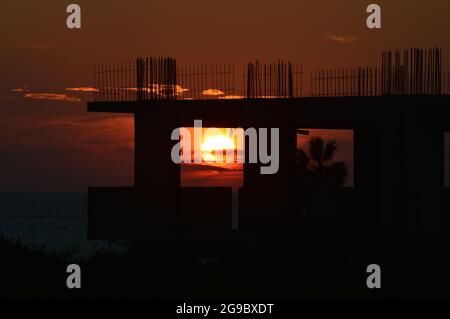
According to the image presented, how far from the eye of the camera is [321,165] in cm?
4797

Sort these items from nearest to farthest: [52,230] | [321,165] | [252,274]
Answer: [252,274] → [321,165] → [52,230]

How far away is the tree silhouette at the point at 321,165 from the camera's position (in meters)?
47.3

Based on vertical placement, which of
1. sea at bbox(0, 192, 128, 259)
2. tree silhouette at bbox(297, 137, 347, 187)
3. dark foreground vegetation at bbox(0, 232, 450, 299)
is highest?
tree silhouette at bbox(297, 137, 347, 187)

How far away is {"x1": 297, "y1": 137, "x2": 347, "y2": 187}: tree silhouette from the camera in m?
47.3

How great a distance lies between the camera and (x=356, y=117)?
30.0 m

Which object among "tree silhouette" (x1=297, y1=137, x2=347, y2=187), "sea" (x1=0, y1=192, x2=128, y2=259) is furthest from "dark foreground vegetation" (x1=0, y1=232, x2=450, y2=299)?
"sea" (x1=0, y1=192, x2=128, y2=259)

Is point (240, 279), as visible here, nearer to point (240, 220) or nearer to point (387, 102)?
point (387, 102)

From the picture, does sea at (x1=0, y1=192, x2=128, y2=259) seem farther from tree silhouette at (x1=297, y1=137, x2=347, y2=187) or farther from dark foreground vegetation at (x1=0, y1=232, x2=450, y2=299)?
dark foreground vegetation at (x1=0, y1=232, x2=450, y2=299)

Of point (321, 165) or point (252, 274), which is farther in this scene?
point (321, 165)

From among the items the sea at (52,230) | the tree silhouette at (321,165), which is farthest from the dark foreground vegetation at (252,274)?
the sea at (52,230)

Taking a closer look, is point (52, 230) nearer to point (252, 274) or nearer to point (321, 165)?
point (321, 165)

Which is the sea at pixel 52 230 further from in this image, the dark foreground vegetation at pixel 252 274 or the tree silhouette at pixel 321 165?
the dark foreground vegetation at pixel 252 274

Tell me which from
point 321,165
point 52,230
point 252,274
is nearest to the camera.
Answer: point 252,274

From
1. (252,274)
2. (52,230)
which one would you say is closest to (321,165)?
(252,274)
